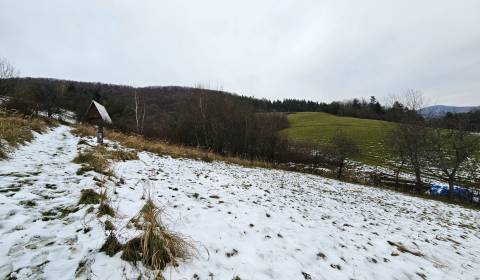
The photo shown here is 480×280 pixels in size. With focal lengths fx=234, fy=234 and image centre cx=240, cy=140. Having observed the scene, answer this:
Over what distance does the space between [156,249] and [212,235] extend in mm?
1277

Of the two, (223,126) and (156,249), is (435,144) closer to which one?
Answer: (223,126)

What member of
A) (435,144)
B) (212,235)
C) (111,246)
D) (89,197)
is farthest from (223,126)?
(111,246)

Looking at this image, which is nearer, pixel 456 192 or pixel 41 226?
pixel 41 226

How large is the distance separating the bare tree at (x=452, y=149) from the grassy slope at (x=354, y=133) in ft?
40.9

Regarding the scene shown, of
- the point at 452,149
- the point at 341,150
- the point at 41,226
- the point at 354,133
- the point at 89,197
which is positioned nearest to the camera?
the point at 41,226

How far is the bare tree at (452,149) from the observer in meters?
21.4

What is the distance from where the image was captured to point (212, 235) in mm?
3996

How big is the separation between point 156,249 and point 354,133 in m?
Answer: 65.8

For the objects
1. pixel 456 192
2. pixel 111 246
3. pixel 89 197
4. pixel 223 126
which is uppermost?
pixel 223 126

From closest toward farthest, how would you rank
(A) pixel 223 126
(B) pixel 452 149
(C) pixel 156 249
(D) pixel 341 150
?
(C) pixel 156 249 < (B) pixel 452 149 < (D) pixel 341 150 < (A) pixel 223 126

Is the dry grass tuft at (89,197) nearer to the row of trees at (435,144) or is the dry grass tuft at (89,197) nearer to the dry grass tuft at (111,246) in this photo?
the dry grass tuft at (111,246)

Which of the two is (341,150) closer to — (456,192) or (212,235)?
(456,192)

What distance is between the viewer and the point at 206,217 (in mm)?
4781

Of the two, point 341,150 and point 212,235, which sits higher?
point 341,150
